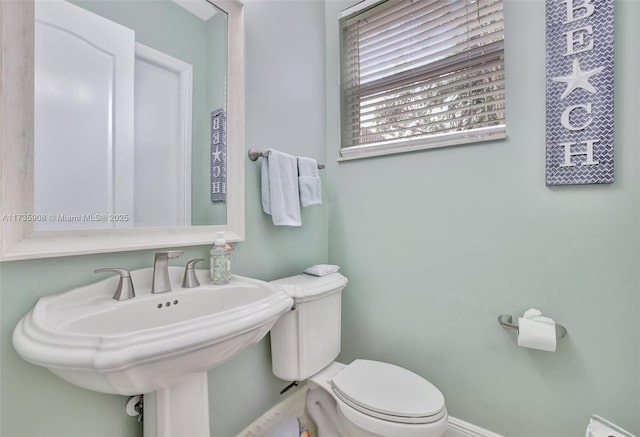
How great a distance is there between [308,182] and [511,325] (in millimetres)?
1040

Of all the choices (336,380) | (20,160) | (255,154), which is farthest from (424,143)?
(20,160)

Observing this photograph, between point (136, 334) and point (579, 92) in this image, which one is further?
point (579, 92)

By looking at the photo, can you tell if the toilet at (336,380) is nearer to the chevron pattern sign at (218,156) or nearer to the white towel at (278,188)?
the white towel at (278,188)

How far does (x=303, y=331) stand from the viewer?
1.22 m

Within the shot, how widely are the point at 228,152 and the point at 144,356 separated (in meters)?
0.83

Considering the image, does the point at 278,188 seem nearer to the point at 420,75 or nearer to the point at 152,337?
the point at 152,337

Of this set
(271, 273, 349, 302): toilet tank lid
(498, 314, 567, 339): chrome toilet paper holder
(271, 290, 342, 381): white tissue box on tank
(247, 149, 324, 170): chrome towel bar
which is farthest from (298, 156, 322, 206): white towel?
(498, 314, 567, 339): chrome toilet paper holder

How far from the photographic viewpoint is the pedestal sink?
0.52 metres

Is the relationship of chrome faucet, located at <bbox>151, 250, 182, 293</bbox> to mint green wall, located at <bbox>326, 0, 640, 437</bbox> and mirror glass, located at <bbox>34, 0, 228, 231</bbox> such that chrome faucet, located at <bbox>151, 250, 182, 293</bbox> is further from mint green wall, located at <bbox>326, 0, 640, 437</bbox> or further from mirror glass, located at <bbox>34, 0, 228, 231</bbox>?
mint green wall, located at <bbox>326, 0, 640, 437</bbox>

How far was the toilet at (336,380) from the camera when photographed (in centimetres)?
98

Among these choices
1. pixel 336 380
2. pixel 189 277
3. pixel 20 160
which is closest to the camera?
pixel 20 160

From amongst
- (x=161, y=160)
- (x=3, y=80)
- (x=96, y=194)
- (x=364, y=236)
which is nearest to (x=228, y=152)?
(x=161, y=160)

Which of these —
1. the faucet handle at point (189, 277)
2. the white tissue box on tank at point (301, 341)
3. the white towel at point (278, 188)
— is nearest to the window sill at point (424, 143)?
the white towel at point (278, 188)

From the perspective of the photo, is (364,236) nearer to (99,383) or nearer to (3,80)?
(99,383)
